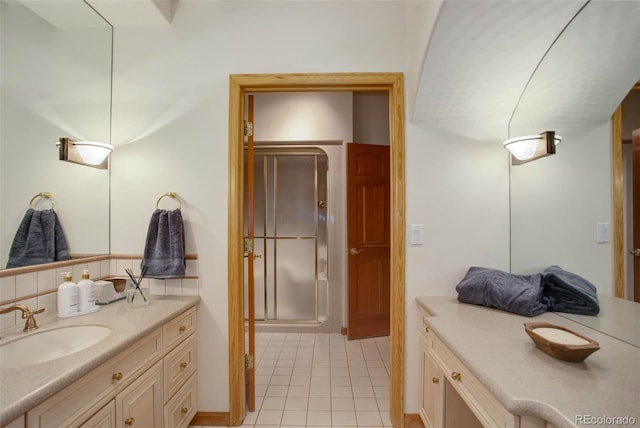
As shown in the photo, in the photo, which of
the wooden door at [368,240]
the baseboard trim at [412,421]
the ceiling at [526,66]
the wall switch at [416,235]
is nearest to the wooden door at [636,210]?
the ceiling at [526,66]

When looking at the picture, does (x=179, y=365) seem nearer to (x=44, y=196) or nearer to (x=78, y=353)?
(x=78, y=353)

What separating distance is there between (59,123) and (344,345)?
2818 mm

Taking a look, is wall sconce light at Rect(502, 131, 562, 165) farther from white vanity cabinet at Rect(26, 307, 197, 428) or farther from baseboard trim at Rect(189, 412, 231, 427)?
baseboard trim at Rect(189, 412, 231, 427)

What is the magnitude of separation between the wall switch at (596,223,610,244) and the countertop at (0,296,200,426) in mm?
1835

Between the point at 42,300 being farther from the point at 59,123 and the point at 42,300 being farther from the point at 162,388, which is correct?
the point at 59,123

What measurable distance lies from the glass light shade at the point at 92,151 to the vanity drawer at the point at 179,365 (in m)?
1.16

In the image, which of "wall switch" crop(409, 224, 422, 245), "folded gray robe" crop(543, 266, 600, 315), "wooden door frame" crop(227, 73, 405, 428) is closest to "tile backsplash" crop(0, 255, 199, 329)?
"wooden door frame" crop(227, 73, 405, 428)

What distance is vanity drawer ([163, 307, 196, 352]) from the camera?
139cm

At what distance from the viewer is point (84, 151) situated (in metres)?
1.54

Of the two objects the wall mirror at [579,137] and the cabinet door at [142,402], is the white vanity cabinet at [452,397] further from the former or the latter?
the cabinet door at [142,402]

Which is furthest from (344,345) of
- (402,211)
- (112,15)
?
(112,15)

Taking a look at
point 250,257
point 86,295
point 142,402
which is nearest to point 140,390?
point 142,402

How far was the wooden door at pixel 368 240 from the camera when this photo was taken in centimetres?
292

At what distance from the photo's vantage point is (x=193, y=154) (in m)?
1.72
